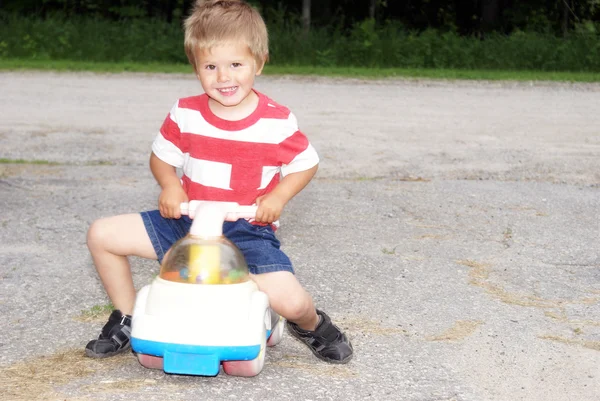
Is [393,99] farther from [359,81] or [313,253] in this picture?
[313,253]

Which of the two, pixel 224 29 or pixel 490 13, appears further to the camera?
pixel 490 13

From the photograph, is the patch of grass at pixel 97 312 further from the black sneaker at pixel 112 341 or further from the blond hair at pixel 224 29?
the blond hair at pixel 224 29

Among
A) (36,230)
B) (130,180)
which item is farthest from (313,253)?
(130,180)

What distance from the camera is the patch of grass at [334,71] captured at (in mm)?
17419

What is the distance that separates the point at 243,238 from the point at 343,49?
17.9 metres

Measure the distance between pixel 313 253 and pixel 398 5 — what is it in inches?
1059

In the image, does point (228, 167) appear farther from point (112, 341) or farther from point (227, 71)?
point (112, 341)

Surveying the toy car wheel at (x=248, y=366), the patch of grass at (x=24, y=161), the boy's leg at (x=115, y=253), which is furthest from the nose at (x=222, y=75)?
the patch of grass at (x=24, y=161)

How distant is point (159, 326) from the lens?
2.96 m

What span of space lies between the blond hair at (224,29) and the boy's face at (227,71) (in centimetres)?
2

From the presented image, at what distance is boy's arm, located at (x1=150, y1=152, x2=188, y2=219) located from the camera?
3213 mm

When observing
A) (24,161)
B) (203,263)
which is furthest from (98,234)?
(24,161)

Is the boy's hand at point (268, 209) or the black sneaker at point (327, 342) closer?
the boy's hand at point (268, 209)

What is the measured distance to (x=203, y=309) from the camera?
2.93 m
